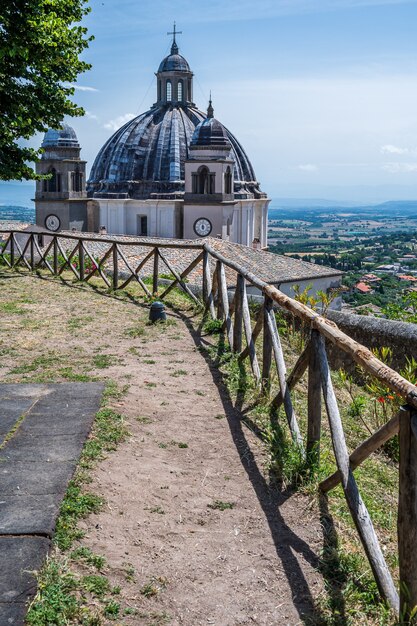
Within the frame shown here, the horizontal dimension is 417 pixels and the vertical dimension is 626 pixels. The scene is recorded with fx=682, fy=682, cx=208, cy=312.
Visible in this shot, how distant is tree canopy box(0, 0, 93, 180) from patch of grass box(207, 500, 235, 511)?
798cm

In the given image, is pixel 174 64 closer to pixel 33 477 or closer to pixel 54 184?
pixel 54 184

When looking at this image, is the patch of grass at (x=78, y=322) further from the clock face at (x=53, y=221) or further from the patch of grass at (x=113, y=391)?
the clock face at (x=53, y=221)

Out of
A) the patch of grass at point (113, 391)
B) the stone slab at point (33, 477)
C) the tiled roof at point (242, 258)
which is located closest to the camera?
the stone slab at point (33, 477)

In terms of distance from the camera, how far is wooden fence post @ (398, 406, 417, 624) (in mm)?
2859

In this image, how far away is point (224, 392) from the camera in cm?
601

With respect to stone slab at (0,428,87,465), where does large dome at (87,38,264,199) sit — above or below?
above

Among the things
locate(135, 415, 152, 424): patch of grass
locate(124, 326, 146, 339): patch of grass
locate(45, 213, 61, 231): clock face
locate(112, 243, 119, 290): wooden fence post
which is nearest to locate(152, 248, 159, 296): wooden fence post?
locate(112, 243, 119, 290): wooden fence post

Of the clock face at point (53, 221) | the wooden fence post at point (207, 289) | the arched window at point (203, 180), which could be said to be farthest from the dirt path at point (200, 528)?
the clock face at point (53, 221)

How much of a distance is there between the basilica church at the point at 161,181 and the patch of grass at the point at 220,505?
34.8 m

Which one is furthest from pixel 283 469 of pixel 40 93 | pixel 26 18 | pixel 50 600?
pixel 40 93

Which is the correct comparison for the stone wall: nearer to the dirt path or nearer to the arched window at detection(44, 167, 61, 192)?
the dirt path

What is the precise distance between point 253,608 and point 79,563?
842mm

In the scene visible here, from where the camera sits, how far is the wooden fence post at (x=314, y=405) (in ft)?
14.3

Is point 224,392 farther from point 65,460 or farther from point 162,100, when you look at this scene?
point 162,100
